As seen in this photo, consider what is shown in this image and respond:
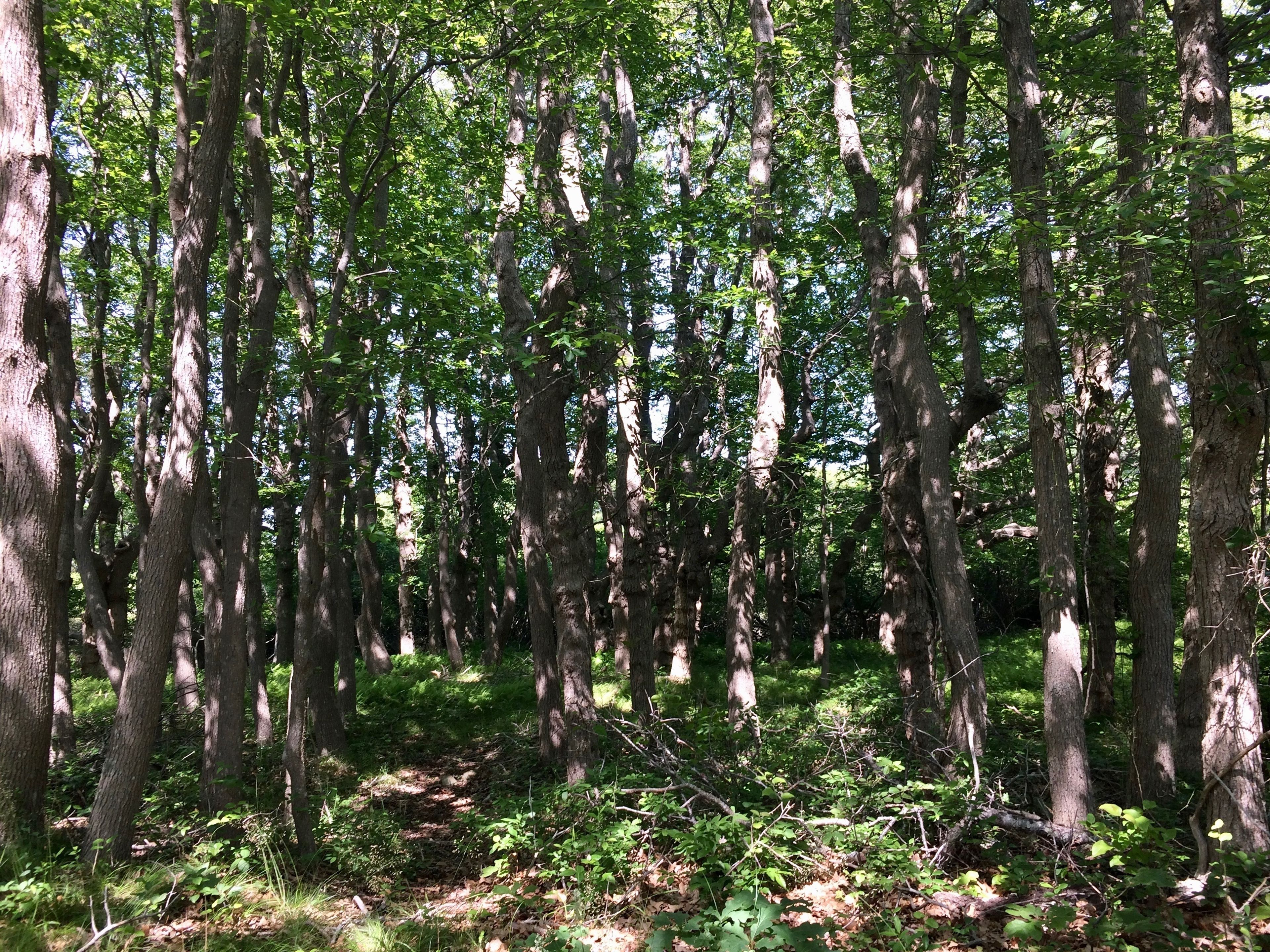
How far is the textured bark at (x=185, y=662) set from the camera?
11.9m

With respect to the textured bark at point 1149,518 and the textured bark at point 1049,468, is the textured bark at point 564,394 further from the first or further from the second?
the textured bark at point 1149,518

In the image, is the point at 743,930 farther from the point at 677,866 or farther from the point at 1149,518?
the point at 1149,518

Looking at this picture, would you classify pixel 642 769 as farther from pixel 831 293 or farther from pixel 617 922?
pixel 831 293

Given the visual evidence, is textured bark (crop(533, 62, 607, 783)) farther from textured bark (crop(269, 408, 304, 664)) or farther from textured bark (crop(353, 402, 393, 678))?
textured bark (crop(353, 402, 393, 678))

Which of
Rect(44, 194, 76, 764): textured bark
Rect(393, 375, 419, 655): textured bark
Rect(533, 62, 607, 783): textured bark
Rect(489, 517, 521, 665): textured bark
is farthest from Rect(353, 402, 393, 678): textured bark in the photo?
Rect(533, 62, 607, 783): textured bark

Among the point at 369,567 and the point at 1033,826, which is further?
the point at 369,567

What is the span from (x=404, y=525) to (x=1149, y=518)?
14695mm

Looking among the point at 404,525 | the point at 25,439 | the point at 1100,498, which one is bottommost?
the point at 1100,498

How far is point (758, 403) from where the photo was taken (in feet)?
31.6

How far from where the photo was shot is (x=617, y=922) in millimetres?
5078

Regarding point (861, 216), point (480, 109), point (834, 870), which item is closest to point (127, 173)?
point (480, 109)

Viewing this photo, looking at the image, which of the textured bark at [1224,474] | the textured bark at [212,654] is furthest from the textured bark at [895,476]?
the textured bark at [212,654]

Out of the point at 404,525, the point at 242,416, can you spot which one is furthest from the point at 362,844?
the point at 404,525

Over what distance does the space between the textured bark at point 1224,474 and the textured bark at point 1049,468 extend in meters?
1.09
